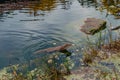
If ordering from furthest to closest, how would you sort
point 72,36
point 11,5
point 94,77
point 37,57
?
point 11,5 < point 72,36 < point 37,57 < point 94,77

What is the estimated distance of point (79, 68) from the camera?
8266 mm

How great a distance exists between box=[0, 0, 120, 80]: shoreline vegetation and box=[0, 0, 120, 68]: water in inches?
37.9

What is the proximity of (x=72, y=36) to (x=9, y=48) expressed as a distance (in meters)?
2.97

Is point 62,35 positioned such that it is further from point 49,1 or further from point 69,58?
point 49,1

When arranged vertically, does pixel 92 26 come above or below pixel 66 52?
above

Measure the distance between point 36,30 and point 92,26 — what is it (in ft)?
9.35

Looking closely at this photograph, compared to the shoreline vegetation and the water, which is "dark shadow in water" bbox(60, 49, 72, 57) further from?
the water

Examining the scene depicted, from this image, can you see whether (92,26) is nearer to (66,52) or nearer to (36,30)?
(36,30)

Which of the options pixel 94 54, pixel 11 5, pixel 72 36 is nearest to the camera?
pixel 94 54

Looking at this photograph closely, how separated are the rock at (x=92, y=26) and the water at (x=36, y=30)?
13.0 inches

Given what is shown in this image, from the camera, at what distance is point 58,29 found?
45.2ft

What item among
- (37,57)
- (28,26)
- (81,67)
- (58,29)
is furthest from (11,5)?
(81,67)

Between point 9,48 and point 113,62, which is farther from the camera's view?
point 9,48

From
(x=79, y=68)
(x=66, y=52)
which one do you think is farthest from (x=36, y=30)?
(x=79, y=68)
